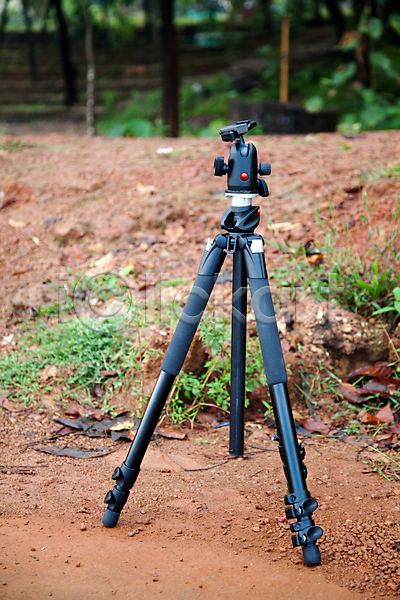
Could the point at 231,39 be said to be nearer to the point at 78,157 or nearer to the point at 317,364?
the point at 78,157

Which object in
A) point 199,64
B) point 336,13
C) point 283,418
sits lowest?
point 283,418

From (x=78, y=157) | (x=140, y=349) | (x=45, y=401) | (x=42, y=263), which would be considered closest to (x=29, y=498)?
(x=45, y=401)

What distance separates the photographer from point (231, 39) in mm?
16781

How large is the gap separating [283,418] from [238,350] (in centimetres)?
45

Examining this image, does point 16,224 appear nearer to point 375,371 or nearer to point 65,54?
point 375,371

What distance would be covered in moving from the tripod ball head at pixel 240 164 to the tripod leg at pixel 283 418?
0.19 metres

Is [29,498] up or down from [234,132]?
down

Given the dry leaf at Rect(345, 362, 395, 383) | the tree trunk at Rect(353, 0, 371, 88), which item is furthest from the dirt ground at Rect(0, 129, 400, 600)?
the tree trunk at Rect(353, 0, 371, 88)

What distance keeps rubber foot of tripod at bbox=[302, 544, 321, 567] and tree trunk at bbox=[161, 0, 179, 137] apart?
23.0ft

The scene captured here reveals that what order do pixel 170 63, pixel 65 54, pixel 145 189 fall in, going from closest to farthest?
pixel 145 189, pixel 170 63, pixel 65 54

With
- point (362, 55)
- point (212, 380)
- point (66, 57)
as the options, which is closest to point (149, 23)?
point (66, 57)

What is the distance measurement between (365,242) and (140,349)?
1.72 metres

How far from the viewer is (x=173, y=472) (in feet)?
8.10

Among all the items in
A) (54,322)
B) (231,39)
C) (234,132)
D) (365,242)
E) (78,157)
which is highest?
(231,39)
